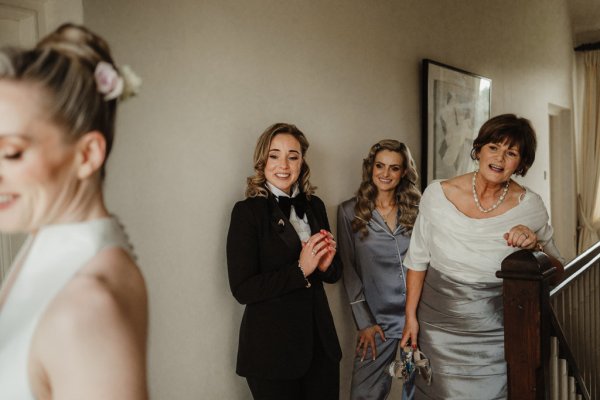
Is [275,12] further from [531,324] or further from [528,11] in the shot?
[528,11]


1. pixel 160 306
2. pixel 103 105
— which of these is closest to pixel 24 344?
pixel 103 105

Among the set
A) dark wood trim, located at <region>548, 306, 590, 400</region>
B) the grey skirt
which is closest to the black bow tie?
the grey skirt

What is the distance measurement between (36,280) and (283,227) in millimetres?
1735

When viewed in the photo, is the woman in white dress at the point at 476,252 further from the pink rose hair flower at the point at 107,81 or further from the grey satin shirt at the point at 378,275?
the pink rose hair flower at the point at 107,81

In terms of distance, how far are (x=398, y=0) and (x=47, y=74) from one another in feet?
11.1

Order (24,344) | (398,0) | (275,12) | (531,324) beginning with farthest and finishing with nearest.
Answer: (398,0) → (275,12) → (531,324) → (24,344)

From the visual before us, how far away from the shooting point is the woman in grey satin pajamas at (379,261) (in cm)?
288

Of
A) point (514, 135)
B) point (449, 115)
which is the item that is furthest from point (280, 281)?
point (449, 115)

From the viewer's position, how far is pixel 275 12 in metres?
2.75

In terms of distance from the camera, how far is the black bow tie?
2.43 meters

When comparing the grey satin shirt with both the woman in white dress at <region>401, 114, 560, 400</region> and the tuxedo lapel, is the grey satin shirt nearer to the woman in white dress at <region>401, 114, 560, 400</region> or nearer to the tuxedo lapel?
the woman in white dress at <region>401, 114, 560, 400</region>

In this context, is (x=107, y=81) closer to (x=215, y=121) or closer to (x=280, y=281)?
(x=280, y=281)

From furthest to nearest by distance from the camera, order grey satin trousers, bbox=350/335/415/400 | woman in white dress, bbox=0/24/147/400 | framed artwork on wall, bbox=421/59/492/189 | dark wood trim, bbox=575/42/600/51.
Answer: dark wood trim, bbox=575/42/600/51 < framed artwork on wall, bbox=421/59/492/189 < grey satin trousers, bbox=350/335/415/400 < woman in white dress, bbox=0/24/147/400

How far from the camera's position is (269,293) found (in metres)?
2.25
